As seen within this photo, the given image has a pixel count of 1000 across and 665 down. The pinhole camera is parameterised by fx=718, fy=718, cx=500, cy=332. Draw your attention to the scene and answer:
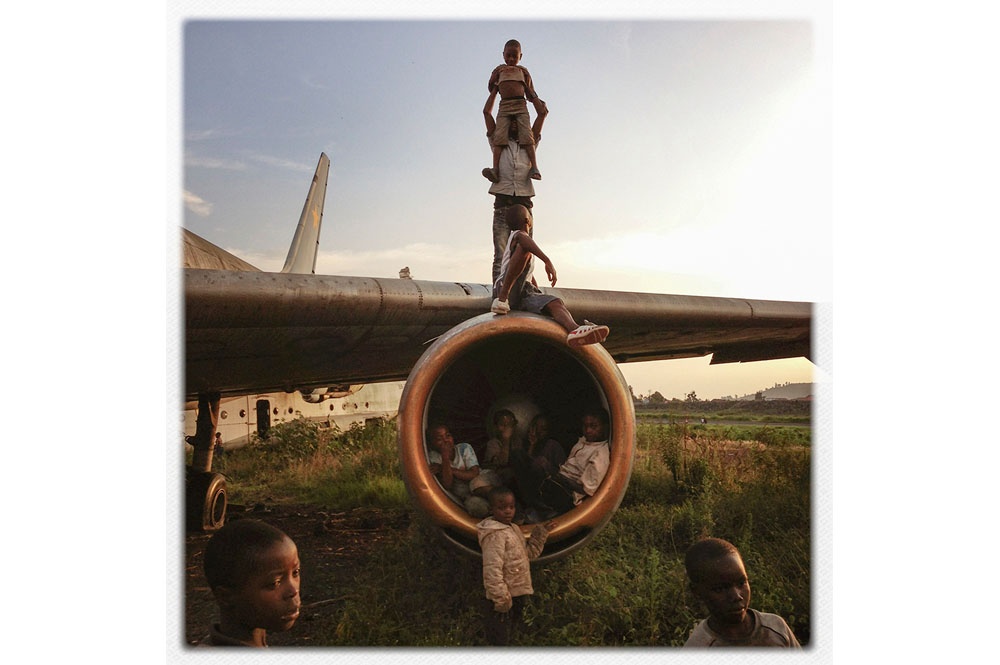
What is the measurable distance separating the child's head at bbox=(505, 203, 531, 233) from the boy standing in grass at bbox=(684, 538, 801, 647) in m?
1.52

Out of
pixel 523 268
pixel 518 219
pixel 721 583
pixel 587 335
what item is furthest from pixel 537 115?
pixel 721 583

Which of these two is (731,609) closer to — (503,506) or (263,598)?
(503,506)

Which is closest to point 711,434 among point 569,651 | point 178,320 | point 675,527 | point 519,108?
point 675,527

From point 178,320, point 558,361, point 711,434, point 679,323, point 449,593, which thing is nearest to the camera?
point 178,320

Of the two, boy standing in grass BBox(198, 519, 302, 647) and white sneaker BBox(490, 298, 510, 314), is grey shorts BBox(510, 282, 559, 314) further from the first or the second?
boy standing in grass BBox(198, 519, 302, 647)

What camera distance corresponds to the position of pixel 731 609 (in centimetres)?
226

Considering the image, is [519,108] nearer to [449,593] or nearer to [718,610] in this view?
[718,610]

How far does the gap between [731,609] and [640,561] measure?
2.04m

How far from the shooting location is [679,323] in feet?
15.2

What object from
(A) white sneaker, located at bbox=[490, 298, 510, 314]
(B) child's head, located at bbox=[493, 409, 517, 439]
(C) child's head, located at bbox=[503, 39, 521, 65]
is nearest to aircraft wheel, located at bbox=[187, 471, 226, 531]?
(B) child's head, located at bbox=[493, 409, 517, 439]

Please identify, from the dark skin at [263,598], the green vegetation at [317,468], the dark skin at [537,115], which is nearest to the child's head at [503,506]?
the dark skin at [263,598]

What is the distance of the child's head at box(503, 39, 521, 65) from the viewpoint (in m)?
3.24

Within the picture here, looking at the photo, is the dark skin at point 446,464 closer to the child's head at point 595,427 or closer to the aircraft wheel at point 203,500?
the child's head at point 595,427

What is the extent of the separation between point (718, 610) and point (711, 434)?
17.5 feet
